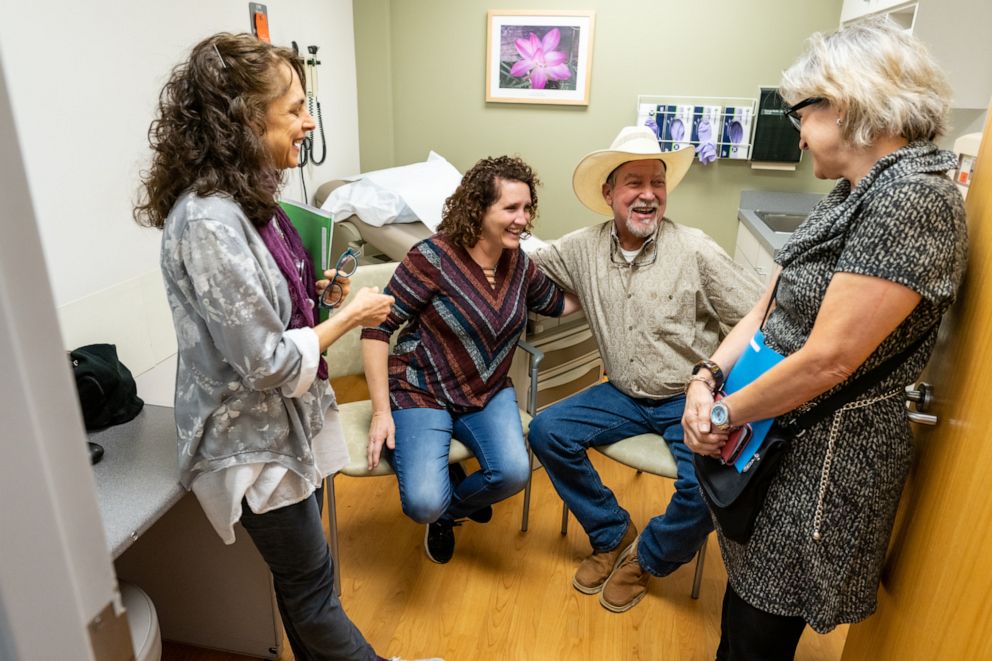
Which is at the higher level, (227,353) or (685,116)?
(685,116)

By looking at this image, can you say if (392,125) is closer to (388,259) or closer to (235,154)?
(388,259)

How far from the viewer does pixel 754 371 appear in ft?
4.13

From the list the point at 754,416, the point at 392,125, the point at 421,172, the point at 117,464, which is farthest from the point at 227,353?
the point at 392,125

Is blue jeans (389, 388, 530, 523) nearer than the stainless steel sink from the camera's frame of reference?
Yes

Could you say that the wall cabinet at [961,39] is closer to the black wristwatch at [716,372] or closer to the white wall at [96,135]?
the black wristwatch at [716,372]

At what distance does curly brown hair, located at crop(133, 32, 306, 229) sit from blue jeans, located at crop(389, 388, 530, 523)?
2.86ft

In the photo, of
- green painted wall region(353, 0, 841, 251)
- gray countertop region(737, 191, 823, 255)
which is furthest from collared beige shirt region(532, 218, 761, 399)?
green painted wall region(353, 0, 841, 251)

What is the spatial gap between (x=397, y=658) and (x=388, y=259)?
1.73 meters

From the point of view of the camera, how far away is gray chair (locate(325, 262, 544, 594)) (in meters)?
1.85

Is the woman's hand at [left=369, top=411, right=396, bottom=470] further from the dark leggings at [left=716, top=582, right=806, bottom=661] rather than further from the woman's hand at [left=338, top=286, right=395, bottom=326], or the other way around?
the dark leggings at [left=716, top=582, right=806, bottom=661]

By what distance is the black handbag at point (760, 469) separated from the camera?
3.63ft

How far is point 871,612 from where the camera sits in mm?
1237

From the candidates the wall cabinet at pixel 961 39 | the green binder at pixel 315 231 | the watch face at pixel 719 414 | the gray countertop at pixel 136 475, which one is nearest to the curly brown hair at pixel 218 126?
the green binder at pixel 315 231

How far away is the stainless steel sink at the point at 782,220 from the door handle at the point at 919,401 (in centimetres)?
204
